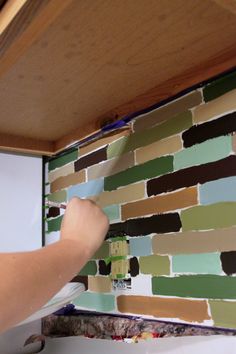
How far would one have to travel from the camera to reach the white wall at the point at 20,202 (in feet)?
Answer: 3.72

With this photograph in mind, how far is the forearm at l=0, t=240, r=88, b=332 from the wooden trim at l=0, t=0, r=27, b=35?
292 mm

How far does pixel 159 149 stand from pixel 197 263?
9.5 inches

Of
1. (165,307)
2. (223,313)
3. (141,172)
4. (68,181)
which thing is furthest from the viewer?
(68,181)

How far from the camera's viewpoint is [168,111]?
0.85 metres

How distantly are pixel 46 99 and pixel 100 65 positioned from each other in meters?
0.19

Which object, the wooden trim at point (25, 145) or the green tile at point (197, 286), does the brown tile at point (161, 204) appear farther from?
the wooden trim at point (25, 145)

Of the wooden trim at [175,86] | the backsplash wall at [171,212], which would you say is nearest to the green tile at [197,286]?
the backsplash wall at [171,212]

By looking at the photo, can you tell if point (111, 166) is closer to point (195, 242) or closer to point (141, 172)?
point (141, 172)

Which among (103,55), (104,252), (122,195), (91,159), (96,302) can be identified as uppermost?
(103,55)

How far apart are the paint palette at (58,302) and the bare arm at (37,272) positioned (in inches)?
6.2

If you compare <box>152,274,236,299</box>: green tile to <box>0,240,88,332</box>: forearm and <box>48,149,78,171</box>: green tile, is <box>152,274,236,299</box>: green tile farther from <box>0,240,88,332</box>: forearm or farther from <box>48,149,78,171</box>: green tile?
<box>48,149,78,171</box>: green tile

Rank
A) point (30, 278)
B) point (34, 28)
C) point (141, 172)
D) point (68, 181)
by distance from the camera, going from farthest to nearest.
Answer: point (68, 181)
point (141, 172)
point (34, 28)
point (30, 278)

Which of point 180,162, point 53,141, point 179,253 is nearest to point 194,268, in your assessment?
point 179,253

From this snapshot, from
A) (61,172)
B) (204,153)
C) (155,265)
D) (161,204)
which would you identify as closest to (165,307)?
(155,265)
